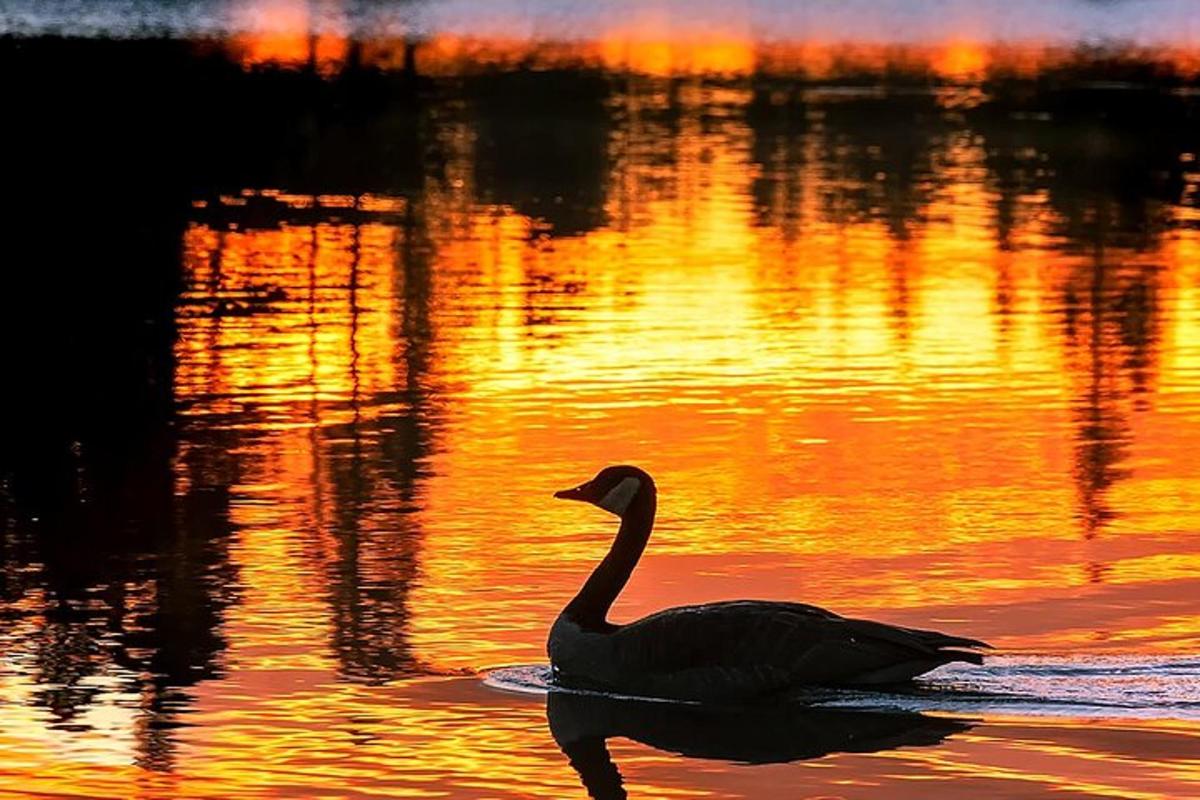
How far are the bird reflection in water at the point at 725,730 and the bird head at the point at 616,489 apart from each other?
993 mm

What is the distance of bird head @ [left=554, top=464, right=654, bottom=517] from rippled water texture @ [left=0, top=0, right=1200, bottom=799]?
64 cm

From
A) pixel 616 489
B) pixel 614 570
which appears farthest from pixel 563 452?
pixel 614 570

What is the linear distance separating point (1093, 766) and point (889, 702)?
1275 mm

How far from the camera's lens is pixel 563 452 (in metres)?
16.9

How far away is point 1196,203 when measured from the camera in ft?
120

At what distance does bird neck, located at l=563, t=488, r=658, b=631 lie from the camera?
11969 mm

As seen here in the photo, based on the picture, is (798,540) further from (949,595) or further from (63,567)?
(63,567)

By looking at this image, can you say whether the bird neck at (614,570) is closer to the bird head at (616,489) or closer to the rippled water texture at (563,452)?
the bird head at (616,489)

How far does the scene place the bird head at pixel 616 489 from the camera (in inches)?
487

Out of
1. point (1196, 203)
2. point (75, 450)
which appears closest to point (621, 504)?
point (75, 450)

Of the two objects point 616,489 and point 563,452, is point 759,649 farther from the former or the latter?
point 563,452

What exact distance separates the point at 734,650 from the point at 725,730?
14.4 inches

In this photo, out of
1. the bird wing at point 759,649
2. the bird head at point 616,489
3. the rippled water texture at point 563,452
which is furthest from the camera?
the bird head at point 616,489

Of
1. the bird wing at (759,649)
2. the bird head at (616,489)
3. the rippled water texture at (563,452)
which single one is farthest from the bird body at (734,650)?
the bird head at (616,489)
